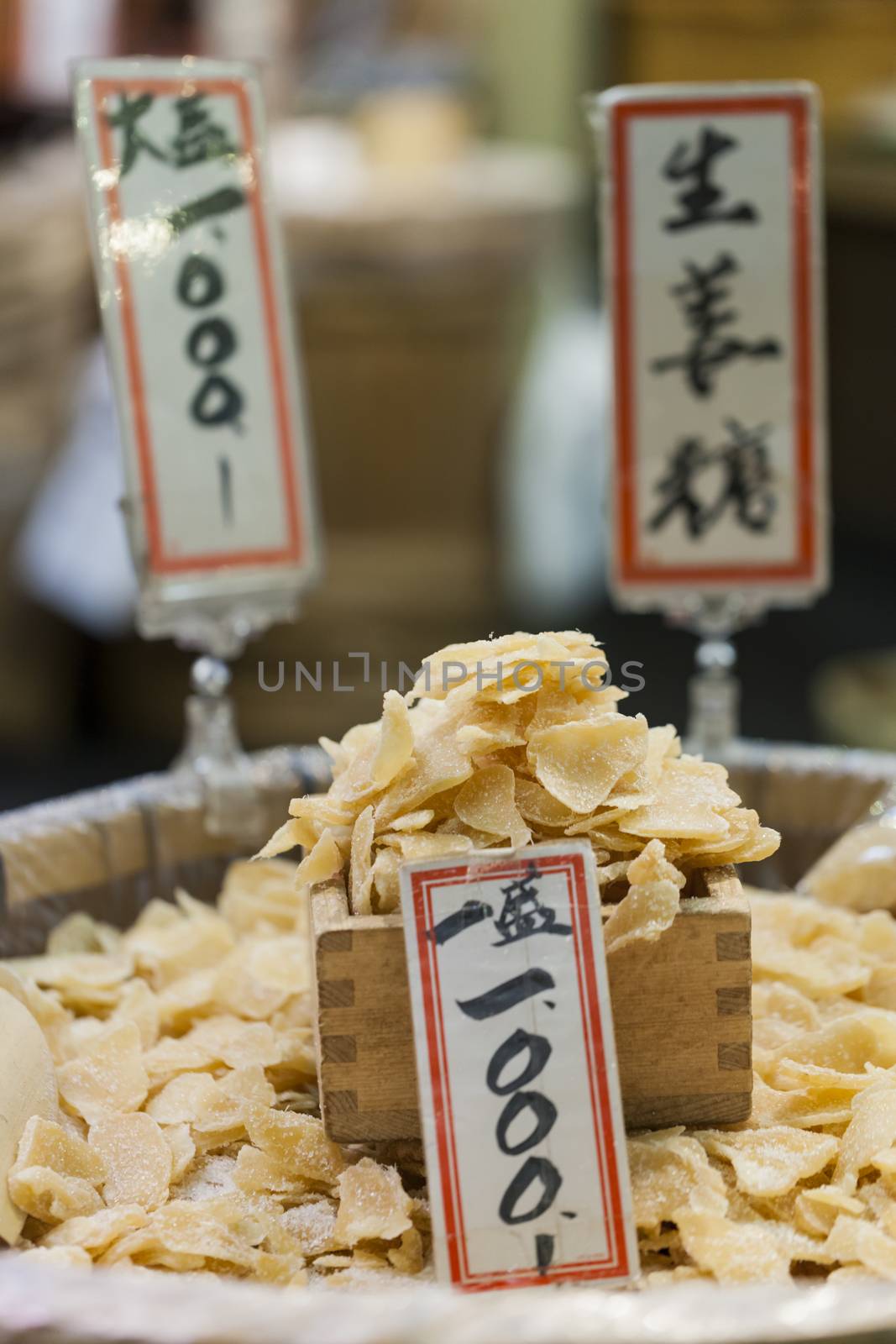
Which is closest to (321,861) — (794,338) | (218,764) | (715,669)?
(218,764)

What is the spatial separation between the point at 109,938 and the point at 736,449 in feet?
2.43

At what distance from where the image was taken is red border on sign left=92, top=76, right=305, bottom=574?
1.31 m

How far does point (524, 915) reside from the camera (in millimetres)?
903

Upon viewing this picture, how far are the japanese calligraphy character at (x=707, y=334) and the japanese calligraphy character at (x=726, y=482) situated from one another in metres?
0.06

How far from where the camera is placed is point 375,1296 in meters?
0.71

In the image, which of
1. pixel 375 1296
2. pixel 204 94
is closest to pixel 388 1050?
pixel 375 1296

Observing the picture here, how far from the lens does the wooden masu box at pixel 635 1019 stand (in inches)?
37.5

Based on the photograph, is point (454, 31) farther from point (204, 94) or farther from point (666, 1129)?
point (666, 1129)

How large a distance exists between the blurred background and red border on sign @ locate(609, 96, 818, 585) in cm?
128

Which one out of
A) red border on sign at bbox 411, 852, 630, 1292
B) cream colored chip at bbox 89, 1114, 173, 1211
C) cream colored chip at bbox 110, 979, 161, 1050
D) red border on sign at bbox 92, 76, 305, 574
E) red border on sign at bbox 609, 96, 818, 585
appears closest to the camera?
red border on sign at bbox 411, 852, 630, 1292

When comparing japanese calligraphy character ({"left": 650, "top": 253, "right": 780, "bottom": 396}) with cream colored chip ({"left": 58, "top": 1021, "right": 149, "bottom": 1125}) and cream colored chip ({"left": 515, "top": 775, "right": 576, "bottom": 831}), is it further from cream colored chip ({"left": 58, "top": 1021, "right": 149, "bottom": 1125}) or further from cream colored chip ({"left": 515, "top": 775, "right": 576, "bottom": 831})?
cream colored chip ({"left": 58, "top": 1021, "right": 149, "bottom": 1125})

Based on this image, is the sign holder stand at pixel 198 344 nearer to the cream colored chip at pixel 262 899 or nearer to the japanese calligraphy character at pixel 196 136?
the japanese calligraphy character at pixel 196 136

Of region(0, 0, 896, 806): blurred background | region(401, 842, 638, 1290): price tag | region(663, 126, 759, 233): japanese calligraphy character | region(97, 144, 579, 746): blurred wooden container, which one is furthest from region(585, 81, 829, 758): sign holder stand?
region(97, 144, 579, 746): blurred wooden container

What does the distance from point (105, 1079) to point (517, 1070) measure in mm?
363
